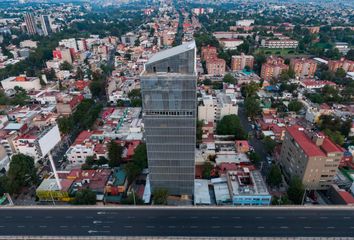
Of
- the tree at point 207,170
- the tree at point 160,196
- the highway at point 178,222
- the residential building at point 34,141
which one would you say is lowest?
the tree at point 207,170

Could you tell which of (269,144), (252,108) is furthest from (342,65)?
(269,144)

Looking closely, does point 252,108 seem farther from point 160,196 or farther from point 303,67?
point 303,67

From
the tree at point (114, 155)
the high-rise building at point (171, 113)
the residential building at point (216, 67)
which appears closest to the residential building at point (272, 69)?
the residential building at point (216, 67)

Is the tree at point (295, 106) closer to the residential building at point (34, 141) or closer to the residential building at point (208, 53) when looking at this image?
the residential building at point (208, 53)

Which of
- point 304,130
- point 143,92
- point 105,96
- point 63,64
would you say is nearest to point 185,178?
point 143,92

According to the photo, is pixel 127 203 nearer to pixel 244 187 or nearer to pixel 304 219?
pixel 244 187

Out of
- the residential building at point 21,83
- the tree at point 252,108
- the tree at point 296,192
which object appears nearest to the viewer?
the tree at point 296,192

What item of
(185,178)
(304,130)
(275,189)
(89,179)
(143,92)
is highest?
(143,92)
